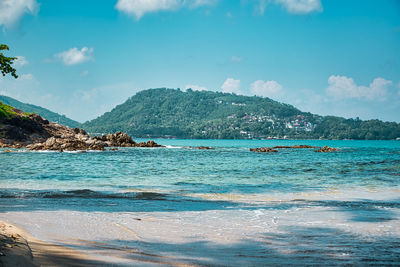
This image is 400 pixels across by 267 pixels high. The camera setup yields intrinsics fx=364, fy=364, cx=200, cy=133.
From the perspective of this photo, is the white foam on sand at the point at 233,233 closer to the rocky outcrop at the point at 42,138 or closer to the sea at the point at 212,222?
the sea at the point at 212,222

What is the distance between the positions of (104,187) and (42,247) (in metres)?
11.6

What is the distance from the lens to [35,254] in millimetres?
6387

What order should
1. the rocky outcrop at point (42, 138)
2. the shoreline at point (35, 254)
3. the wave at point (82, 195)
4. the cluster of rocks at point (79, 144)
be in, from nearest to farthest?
the shoreline at point (35, 254)
the wave at point (82, 195)
the cluster of rocks at point (79, 144)
the rocky outcrop at point (42, 138)

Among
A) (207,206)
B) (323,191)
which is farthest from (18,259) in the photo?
(323,191)

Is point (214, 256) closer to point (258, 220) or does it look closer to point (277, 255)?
point (277, 255)

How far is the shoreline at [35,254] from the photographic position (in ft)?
18.5

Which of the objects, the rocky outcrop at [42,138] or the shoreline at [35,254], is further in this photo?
the rocky outcrop at [42,138]

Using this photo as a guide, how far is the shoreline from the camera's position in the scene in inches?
222

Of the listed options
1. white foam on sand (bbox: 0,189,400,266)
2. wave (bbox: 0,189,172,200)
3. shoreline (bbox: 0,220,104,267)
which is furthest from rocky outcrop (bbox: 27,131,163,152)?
shoreline (bbox: 0,220,104,267)

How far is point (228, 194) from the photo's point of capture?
16719 mm

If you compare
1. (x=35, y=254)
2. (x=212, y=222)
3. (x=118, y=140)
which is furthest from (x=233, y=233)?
(x=118, y=140)

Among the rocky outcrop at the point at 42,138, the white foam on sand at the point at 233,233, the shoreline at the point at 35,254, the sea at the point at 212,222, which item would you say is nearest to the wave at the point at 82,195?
the sea at the point at 212,222

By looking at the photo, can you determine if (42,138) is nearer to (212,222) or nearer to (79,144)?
(79,144)

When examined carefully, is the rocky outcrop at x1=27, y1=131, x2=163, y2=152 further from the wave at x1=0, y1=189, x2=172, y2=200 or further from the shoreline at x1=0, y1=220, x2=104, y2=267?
the shoreline at x1=0, y1=220, x2=104, y2=267
